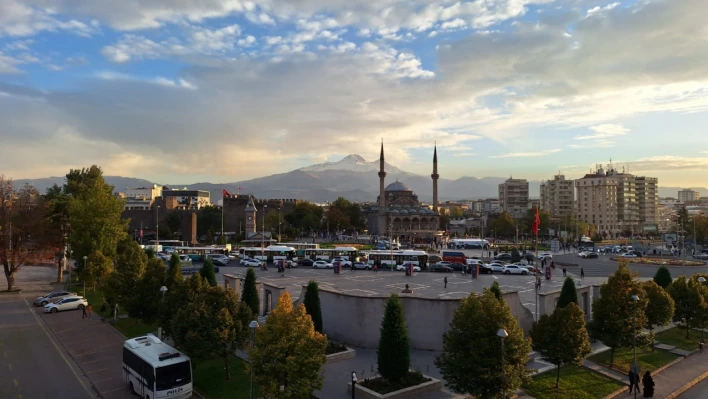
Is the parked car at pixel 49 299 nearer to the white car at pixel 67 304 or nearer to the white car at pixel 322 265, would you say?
the white car at pixel 67 304

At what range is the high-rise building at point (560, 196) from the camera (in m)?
118

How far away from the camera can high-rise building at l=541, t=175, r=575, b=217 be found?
388ft

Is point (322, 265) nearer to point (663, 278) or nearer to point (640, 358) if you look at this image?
point (663, 278)

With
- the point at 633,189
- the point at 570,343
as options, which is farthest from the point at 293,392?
the point at 633,189

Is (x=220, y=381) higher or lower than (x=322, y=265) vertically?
lower

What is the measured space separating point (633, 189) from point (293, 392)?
388ft

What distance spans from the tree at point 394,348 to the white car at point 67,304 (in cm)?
1905

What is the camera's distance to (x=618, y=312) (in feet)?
53.6

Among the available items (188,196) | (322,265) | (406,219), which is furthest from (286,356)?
(188,196)

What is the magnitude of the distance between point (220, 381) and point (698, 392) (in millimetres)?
14953

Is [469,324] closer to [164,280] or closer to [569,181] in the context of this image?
[164,280]

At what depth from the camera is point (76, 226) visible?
107ft

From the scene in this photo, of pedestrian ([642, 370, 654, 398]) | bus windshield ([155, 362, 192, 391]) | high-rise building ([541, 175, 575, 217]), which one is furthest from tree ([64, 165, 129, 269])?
high-rise building ([541, 175, 575, 217])

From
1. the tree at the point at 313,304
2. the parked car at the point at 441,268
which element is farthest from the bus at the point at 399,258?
the tree at the point at 313,304
